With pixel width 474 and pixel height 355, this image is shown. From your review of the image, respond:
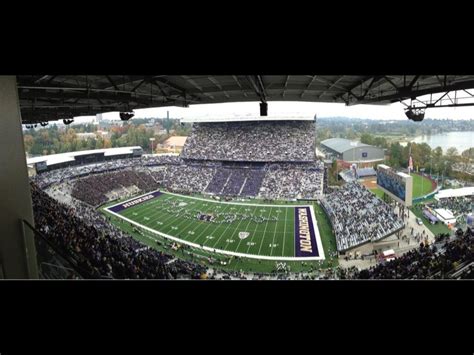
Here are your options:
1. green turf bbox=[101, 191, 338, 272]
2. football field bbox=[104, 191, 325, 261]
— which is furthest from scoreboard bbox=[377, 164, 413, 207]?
football field bbox=[104, 191, 325, 261]

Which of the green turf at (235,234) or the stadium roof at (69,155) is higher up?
the stadium roof at (69,155)

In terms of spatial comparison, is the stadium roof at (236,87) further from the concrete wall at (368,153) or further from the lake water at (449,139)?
the concrete wall at (368,153)

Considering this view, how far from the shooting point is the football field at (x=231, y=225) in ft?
41.4

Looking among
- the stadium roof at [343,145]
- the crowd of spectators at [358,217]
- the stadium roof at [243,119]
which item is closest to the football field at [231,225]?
the crowd of spectators at [358,217]

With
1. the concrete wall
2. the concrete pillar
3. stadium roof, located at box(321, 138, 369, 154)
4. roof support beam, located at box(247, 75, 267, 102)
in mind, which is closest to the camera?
the concrete pillar

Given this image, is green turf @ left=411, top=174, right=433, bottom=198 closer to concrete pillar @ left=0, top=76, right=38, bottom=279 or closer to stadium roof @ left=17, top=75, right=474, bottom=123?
stadium roof @ left=17, top=75, right=474, bottom=123

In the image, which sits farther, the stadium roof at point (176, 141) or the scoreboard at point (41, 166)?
the stadium roof at point (176, 141)

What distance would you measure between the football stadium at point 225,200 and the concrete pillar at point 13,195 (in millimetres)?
14

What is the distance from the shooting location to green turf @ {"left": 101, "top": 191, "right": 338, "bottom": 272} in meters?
11.4

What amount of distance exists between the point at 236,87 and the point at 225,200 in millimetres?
16606

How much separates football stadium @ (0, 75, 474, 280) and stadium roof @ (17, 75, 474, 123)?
1.4 inches
